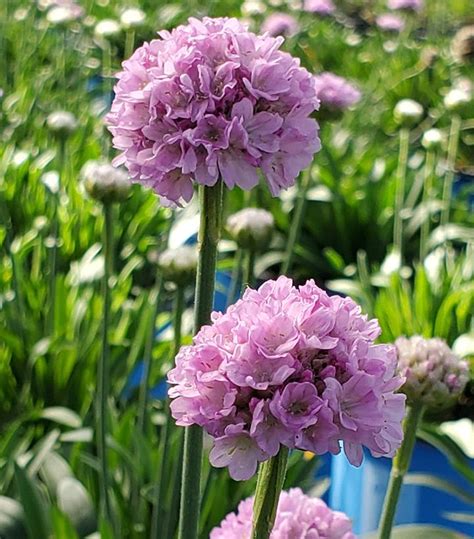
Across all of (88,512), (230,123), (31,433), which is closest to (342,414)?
(230,123)

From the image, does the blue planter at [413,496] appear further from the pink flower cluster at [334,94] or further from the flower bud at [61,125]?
the flower bud at [61,125]

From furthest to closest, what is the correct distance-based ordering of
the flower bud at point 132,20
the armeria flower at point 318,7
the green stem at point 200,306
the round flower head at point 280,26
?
the armeria flower at point 318,7, the round flower head at point 280,26, the flower bud at point 132,20, the green stem at point 200,306

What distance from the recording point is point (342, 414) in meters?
0.45

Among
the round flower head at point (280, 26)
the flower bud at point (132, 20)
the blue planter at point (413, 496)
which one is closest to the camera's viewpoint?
the blue planter at point (413, 496)

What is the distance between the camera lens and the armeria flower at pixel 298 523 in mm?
609

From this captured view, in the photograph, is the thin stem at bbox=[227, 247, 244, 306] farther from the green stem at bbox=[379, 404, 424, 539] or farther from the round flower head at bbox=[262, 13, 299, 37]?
the round flower head at bbox=[262, 13, 299, 37]

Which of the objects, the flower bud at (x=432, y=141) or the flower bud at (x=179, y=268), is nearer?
the flower bud at (x=179, y=268)

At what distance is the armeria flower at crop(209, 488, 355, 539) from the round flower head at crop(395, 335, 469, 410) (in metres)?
0.12

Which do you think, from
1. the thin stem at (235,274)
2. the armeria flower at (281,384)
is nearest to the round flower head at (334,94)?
the thin stem at (235,274)

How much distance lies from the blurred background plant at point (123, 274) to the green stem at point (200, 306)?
377 millimetres

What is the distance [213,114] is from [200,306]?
119 mm

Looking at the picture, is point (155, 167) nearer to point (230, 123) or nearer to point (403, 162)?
point (230, 123)

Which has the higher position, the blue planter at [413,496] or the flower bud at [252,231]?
the flower bud at [252,231]

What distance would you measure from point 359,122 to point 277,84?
8.18ft
